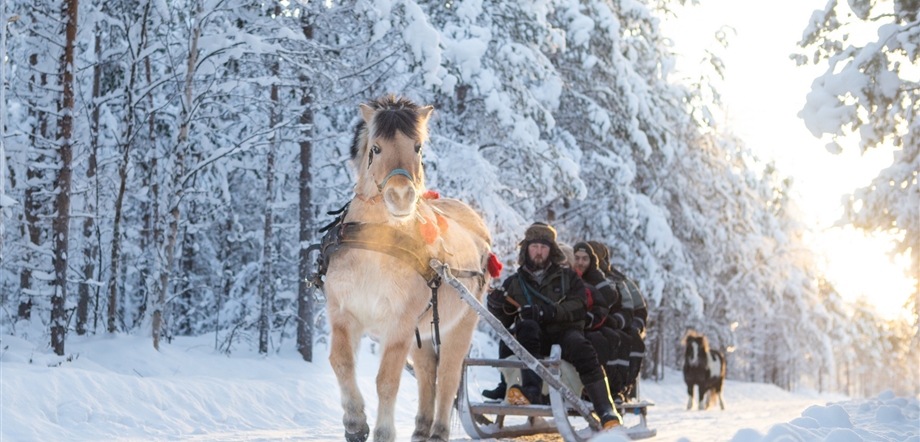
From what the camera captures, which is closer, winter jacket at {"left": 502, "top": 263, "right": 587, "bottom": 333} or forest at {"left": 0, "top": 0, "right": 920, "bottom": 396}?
winter jacket at {"left": 502, "top": 263, "right": 587, "bottom": 333}

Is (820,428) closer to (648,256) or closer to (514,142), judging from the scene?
(514,142)

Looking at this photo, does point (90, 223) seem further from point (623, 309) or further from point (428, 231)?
point (428, 231)

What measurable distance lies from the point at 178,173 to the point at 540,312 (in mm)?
5175

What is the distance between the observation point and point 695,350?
20.3 meters

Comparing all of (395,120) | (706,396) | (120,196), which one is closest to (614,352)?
(395,120)

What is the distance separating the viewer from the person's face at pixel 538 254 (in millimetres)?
7627

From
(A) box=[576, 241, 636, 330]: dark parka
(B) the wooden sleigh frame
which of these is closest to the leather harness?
(B) the wooden sleigh frame

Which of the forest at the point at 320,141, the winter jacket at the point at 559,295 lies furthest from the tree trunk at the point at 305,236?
the winter jacket at the point at 559,295

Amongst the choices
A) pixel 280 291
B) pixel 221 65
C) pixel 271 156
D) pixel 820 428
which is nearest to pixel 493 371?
pixel 280 291

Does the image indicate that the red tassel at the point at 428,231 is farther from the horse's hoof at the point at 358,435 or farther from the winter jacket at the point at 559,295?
the winter jacket at the point at 559,295

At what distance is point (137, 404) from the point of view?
7.47 metres

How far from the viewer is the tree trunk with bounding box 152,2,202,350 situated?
10172 millimetres

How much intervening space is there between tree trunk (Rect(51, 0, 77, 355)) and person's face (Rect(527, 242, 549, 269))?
16.6ft

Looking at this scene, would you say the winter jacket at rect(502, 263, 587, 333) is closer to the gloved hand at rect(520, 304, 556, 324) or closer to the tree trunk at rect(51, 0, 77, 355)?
the gloved hand at rect(520, 304, 556, 324)
